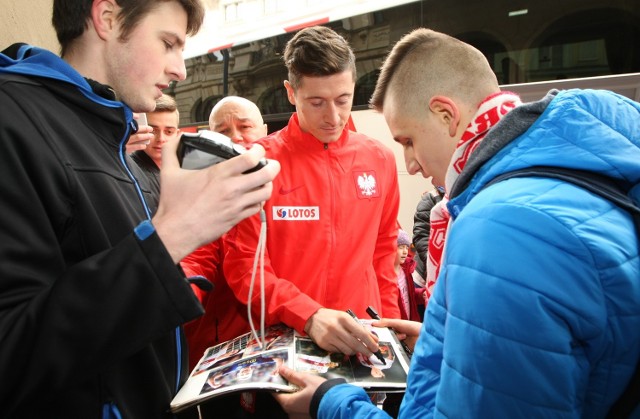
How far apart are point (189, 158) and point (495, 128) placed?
0.65 m

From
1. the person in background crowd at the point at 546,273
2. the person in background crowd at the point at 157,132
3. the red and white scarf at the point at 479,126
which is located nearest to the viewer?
the person in background crowd at the point at 546,273

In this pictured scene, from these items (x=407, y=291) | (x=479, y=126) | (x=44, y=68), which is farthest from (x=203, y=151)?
(x=407, y=291)

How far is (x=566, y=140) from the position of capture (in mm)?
816

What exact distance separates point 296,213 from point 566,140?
1.29 meters

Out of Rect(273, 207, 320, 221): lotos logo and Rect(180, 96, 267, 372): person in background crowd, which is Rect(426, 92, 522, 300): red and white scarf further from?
Rect(180, 96, 267, 372): person in background crowd

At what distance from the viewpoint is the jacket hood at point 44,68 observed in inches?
39.8

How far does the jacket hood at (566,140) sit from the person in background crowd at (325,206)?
40.6 inches

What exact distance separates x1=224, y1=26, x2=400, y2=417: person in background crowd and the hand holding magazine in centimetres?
27

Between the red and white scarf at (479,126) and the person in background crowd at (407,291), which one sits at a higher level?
the red and white scarf at (479,126)

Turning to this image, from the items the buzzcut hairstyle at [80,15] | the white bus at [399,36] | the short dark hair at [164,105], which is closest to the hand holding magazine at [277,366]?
the buzzcut hairstyle at [80,15]

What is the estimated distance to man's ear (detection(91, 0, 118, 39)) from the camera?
115 centimetres

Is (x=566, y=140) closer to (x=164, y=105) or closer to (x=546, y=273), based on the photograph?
(x=546, y=273)

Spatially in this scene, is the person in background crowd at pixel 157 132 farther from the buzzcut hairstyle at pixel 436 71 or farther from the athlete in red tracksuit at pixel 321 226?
→ the buzzcut hairstyle at pixel 436 71

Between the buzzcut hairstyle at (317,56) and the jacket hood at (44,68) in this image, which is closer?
the jacket hood at (44,68)
